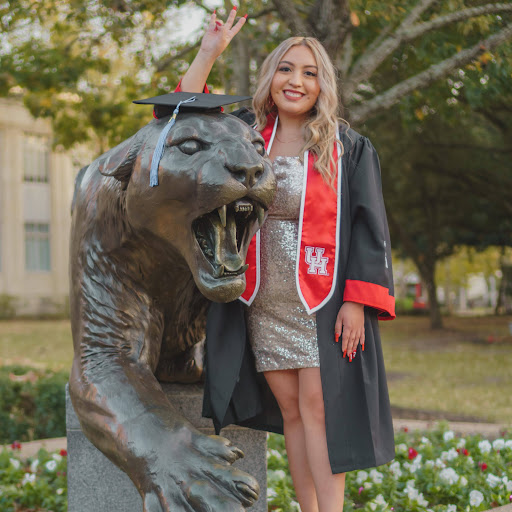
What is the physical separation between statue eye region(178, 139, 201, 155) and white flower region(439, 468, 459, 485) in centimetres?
289

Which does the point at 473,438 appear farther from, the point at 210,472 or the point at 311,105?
the point at 210,472

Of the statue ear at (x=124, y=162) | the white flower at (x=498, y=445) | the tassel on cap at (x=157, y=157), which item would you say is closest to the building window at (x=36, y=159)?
the white flower at (x=498, y=445)

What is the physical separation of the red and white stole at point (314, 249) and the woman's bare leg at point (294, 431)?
0.31 meters

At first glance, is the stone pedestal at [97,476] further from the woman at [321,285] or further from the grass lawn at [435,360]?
the grass lawn at [435,360]

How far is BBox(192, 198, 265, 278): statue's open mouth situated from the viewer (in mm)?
1604

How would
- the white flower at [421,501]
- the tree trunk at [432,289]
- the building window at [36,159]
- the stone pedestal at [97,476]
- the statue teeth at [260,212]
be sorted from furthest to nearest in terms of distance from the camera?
the building window at [36,159] < the tree trunk at [432,289] < the white flower at [421,501] < the stone pedestal at [97,476] < the statue teeth at [260,212]

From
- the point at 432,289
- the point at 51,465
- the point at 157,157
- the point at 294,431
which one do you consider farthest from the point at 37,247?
the point at 157,157

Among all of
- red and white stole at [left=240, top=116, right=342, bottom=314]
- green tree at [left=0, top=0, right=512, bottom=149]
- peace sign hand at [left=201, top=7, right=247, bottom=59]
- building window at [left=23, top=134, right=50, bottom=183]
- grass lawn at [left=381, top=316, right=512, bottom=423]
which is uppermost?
building window at [left=23, top=134, right=50, bottom=183]

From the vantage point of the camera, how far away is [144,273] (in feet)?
6.92

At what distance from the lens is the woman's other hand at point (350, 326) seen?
2463 millimetres

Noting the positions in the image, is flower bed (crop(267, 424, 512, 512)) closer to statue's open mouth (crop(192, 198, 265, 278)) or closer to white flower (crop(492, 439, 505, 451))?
white flower (crop(492, 439, 505, 451))

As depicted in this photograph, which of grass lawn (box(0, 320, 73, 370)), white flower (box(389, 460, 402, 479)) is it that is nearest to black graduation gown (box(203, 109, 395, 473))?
white flower (box(389, 460, 402, 479))

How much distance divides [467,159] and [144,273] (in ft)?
54.3

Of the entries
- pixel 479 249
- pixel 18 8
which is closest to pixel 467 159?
pixel 479 249
